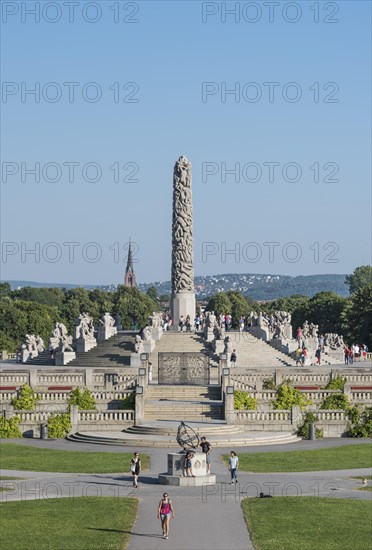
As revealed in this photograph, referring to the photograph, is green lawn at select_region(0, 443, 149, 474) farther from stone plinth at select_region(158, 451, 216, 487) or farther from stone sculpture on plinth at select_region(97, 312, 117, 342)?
stone sculpture on plinth at select_region(97, 312, 117, 342)

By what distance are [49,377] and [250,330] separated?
31.8 m

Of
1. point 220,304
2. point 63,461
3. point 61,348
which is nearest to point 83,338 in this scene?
point 61,348

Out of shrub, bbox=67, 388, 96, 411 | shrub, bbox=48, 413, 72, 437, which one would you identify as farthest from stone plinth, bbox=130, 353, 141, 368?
shrub, bbox=48, 413, 72, 437

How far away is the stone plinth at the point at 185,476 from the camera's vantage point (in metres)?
43.0

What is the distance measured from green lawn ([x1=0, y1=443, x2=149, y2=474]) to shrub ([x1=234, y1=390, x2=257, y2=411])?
1122cm

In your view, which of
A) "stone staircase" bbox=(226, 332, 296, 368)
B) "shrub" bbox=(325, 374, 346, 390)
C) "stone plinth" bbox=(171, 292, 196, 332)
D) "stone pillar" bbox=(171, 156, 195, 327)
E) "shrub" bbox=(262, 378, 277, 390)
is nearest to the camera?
"shrub" bbox=(262, 378, 277, 390)

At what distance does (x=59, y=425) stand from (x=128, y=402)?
4.94 meters

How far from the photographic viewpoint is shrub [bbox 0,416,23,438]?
59375 mm

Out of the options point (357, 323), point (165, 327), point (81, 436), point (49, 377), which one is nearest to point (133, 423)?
point (81, 436)

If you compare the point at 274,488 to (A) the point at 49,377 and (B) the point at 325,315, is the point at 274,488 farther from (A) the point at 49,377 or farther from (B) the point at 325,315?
(B) the point at 325,315

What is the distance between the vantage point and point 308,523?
118 feet

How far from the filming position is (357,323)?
126375 millimetres

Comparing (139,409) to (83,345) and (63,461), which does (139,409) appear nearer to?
(63,461)

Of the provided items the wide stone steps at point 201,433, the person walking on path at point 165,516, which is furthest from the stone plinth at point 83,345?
the person walking on path at point 165,516
